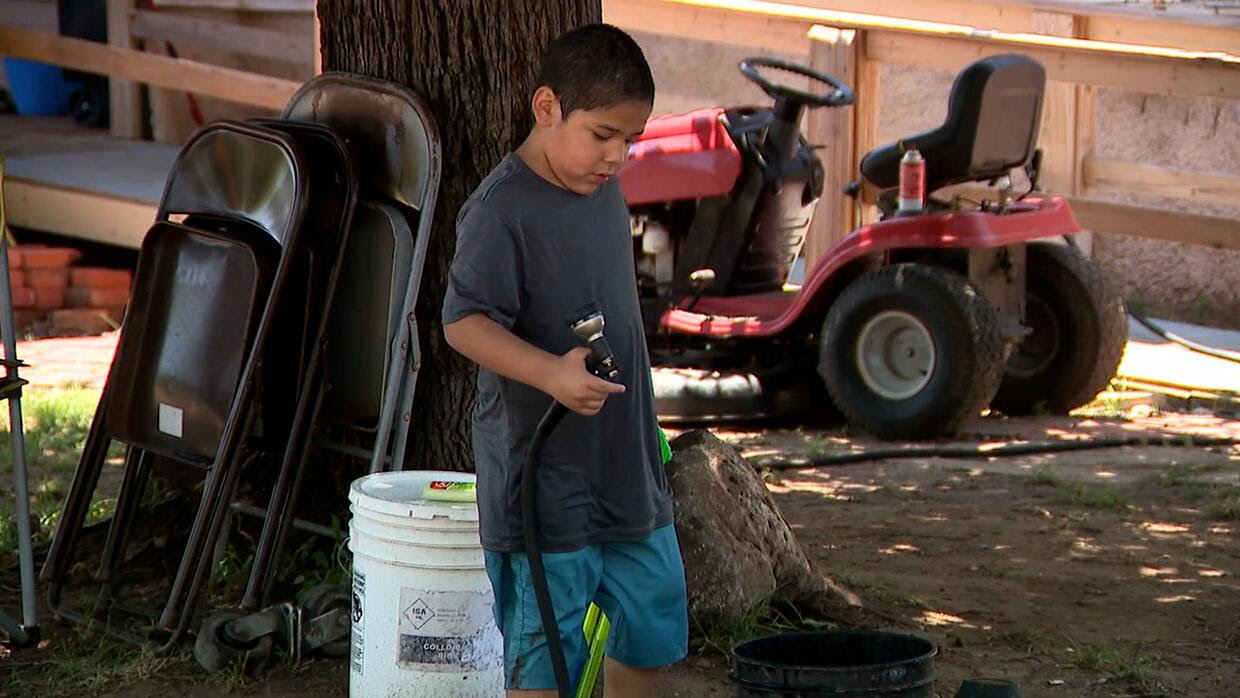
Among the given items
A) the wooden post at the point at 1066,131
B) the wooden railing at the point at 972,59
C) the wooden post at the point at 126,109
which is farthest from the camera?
the wooden post at the point at 126,109

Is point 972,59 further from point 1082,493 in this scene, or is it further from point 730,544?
point 730,544

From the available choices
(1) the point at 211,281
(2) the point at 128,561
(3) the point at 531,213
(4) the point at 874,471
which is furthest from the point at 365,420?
(4) the point at 874,471

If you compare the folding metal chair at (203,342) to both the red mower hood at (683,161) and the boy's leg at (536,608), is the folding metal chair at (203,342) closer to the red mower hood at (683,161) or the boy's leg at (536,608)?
the boy's leg at (536,608)

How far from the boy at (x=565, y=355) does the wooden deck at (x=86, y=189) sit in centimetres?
702

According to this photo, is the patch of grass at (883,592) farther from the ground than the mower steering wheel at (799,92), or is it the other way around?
the mower steering wheel at (799,92)

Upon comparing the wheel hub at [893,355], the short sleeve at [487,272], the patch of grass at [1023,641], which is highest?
the short sleeve at [487,272]

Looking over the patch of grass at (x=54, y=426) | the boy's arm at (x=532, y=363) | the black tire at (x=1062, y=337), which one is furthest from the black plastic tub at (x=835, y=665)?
the black tire at (x=1062, y=337)

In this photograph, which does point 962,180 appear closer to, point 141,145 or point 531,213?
point 531,213

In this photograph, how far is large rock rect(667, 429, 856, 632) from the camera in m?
4.45

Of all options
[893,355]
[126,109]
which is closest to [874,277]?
[893,355]

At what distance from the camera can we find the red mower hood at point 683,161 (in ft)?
25.3

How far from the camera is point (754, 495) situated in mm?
4719

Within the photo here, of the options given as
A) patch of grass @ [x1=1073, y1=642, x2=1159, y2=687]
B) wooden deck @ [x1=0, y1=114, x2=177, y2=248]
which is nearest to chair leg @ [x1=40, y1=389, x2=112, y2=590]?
patch of grass @ [x1=1073, y1=642, x2=1159, y2=687]

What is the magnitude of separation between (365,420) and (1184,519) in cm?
281
